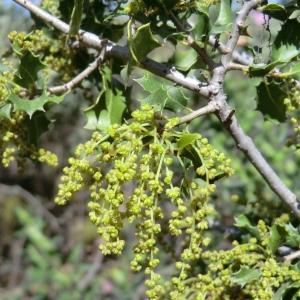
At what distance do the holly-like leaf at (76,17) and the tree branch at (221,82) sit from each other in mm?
98

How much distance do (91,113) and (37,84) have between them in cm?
18

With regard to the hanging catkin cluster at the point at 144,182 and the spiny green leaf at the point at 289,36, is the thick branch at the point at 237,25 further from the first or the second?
the hanging catkin cluster at the point at 144,182

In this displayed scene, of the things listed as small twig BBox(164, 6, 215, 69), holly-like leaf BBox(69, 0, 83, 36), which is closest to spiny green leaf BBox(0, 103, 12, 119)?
holly-like leaf BBox(69, 0, 83, 36)

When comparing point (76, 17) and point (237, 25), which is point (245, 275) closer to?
point (237, 25)

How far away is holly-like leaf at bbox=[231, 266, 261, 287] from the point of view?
5.21ft

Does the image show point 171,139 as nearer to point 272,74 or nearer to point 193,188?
point 193,188

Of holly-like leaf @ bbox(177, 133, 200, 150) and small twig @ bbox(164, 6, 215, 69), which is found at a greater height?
small twig @ bbox(164, 6, 215, 69)

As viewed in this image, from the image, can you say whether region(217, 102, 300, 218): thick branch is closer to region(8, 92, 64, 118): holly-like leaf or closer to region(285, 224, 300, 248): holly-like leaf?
region(285, 224, 300, 248): holly-like leaf

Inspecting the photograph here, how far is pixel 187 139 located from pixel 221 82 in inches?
7.8

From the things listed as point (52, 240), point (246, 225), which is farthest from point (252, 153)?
point (52, 240)

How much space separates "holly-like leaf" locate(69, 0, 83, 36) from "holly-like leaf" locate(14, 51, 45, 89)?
0.40ft

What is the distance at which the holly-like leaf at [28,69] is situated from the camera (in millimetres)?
1692

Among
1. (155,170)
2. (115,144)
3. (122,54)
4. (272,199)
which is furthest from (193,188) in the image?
(272,199)

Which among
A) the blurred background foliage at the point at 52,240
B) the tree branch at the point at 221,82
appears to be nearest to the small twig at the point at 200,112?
the tree branch at the point at 221,82
